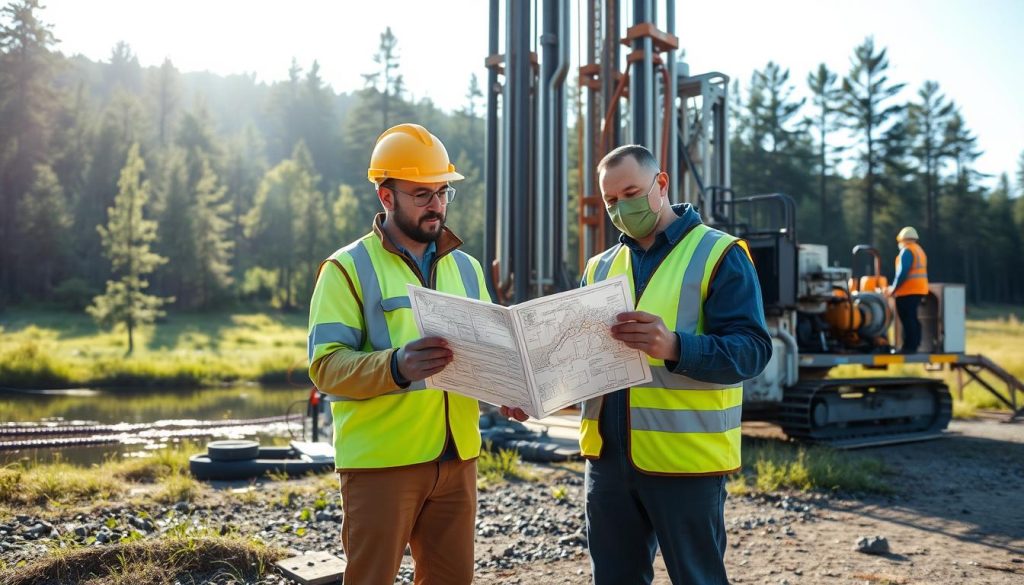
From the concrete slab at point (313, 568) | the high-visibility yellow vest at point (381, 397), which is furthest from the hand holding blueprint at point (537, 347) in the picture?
the concrete slab at point (313, 568)

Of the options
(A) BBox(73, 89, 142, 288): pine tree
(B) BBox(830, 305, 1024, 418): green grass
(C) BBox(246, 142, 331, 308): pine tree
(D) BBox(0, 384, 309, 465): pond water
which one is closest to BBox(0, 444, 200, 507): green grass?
(D) BBox(0, 384, 309, 465): pond water

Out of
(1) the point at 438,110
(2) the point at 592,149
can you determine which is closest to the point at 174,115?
(1) the point at 438,110

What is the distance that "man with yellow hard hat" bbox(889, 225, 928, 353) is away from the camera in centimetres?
1132

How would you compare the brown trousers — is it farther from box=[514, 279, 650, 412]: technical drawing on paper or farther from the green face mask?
the green face mask

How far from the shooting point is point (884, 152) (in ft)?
173

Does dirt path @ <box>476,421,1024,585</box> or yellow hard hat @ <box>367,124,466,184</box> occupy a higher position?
yellow hard hat @ <box>367,124,466,184</box>

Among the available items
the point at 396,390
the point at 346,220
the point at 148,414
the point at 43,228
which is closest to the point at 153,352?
the point at 148,414

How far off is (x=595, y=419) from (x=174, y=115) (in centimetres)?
8815

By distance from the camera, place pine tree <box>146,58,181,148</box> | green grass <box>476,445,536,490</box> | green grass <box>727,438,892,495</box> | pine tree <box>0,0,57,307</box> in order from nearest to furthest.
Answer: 1. green grass <box>727,438,892,495</box>
2. green grass <box>476,445,536,490</box>
3. pine tree <box>0,0,57,307</box>
4. pine tree <box>146,58,181,148</box>

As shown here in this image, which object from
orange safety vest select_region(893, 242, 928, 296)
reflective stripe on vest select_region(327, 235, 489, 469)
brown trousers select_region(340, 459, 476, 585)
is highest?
orange safety vest select_region(893, 242, 928, 296)

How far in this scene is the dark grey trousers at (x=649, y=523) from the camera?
8.91ft

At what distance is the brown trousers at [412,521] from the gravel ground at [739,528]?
6.16ft

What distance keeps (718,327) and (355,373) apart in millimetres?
1240

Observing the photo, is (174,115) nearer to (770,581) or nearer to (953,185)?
(953,185)
